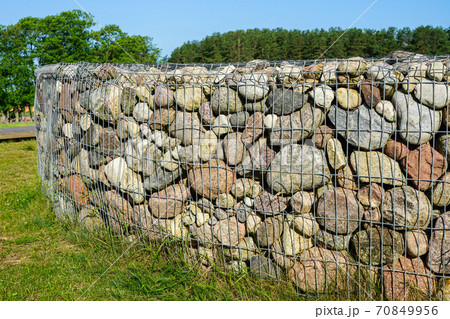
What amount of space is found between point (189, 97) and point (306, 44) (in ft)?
93.5

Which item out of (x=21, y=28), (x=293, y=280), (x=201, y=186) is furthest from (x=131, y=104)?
(x=21, y=28)

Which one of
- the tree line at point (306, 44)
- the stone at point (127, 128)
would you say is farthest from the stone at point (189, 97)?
the tree line at point (306, 44)

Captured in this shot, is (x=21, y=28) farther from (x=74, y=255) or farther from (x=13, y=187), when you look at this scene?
(x=74, y=255)

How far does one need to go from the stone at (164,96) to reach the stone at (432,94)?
2033 millimetres

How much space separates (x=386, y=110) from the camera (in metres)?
2.79

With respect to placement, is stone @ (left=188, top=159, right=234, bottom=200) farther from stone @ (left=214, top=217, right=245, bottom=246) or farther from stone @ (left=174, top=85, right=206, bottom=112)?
stone @ (left=174, top=85, right=206, bottom=112)

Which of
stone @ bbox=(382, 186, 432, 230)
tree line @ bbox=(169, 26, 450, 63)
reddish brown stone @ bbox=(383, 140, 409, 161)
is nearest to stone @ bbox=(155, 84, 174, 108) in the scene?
reddish brown stone @ bbox=(383, 140, 409, 161)

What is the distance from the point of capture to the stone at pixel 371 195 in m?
2.82

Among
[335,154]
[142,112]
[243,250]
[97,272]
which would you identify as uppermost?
[142,112]

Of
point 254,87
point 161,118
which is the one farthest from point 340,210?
point 161,118

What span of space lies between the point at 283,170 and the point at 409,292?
1.29m

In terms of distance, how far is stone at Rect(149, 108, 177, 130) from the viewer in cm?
348

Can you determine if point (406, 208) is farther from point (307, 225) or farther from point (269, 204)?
point (269, 204)

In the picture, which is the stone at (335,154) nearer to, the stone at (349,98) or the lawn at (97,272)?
the stone at (349,98)
